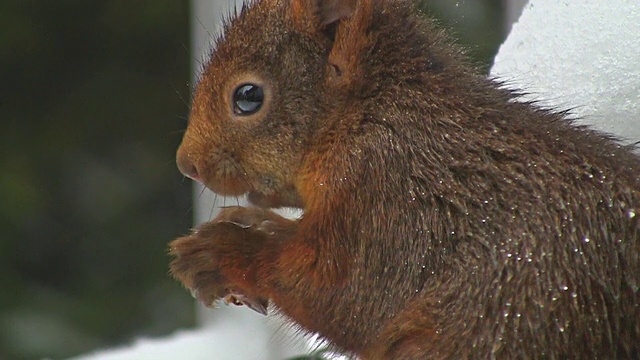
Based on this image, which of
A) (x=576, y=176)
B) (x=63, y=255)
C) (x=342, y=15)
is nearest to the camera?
(x=576, y=176)

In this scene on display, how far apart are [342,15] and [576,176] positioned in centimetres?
28

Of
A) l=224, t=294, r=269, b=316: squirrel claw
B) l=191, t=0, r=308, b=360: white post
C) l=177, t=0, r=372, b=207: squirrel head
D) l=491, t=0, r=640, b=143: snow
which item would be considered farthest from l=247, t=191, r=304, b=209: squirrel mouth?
l=191, t=0, r=308, b=360: white post

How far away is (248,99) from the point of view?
0.92 metres

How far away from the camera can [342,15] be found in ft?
2.91

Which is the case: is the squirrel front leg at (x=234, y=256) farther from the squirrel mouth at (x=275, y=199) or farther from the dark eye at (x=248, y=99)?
the dark eye at (x=248, y=99)

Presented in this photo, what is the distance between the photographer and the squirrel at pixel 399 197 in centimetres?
74

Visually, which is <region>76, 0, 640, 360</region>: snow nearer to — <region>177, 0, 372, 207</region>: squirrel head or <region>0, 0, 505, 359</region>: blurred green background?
<region>177, 0, 372, 207</region>: squirrel head

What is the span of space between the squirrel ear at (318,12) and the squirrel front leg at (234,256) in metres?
0.20

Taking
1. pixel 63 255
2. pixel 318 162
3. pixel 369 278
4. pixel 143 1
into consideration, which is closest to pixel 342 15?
pixel 318 162

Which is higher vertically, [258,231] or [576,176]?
[258,231]

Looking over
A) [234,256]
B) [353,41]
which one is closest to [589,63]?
[353,41]

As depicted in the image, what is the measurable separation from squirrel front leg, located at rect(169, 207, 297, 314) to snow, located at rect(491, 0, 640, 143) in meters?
0.32

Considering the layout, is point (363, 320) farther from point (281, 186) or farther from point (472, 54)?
point (472, 54)

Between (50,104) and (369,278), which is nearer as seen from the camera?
(369,278)
